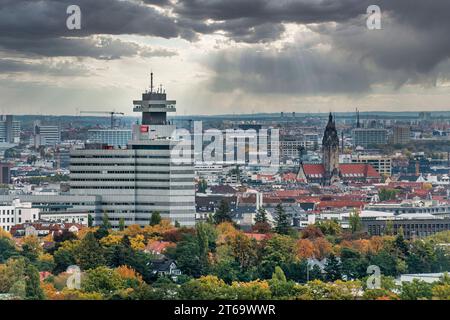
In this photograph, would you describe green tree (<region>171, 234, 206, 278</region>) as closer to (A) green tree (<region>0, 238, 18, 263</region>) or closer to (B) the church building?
(A) green tree (<region>0, 238, 18, 263</region>)

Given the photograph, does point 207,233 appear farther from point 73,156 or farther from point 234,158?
point 234,158

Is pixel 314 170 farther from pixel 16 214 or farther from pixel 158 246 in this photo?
pixel 158 246

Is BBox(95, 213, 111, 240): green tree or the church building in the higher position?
the church building

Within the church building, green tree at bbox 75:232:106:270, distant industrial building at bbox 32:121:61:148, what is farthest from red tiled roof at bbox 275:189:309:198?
green tree at bbox 75:232:106:270

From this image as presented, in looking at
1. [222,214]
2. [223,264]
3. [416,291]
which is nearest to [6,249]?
[223,264]

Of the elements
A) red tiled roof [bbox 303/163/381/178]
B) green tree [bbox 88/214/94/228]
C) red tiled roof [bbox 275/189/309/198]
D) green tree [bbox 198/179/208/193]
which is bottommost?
green tree [bbox 88/214/94/228]
